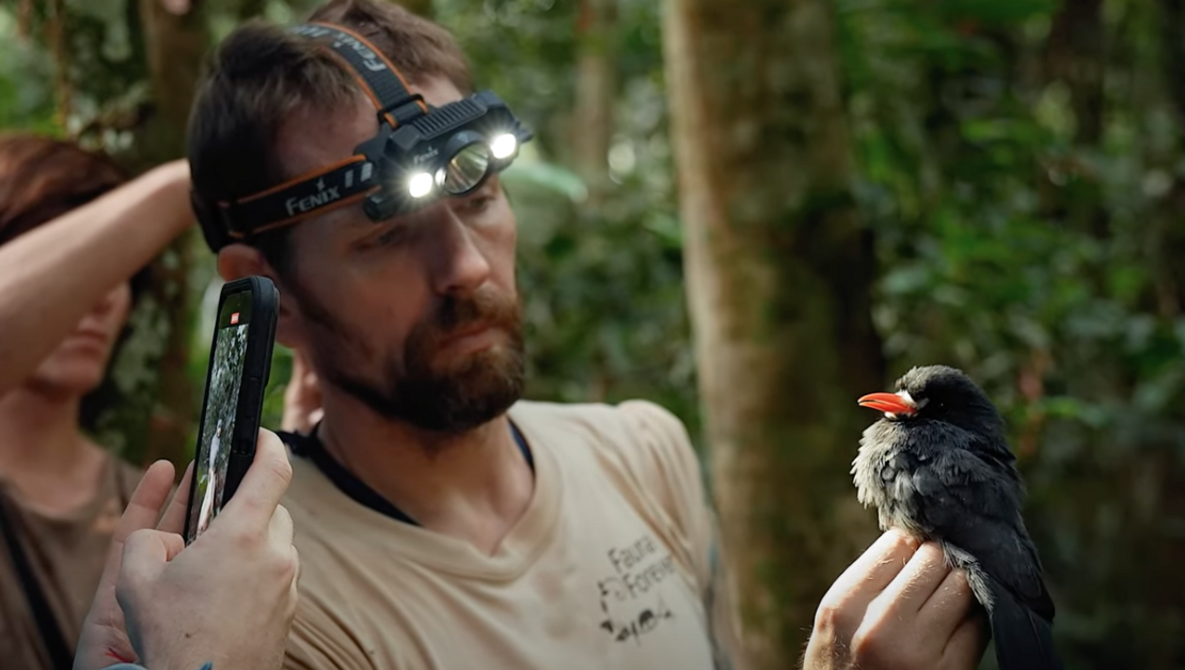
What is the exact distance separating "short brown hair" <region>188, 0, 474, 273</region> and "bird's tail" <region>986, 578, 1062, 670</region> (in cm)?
97

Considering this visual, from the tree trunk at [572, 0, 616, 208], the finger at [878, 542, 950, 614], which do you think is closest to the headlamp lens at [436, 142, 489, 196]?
the finger at [878, 542, 950, 614]

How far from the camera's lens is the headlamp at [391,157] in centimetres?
137

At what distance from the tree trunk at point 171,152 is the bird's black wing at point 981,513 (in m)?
1.80

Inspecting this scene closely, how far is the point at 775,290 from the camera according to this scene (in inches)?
89.7

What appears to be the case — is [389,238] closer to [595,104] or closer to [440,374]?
[440,374]

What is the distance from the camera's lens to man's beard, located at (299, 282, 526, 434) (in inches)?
57.3

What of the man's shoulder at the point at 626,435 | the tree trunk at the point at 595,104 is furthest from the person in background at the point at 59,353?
the tree trunk at the point at 595,104

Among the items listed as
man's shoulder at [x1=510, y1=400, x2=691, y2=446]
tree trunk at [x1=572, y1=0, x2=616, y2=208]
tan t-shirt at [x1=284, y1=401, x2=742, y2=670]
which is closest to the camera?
tan t-shirt at [x1=284, y1=401, x2=742, y2=670]

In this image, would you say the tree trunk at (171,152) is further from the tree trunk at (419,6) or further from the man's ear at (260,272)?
the man's ear at (260,272)

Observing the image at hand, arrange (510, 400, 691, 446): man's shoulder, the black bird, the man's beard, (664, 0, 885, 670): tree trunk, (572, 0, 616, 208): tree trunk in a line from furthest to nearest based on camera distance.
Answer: (572, 0, 616, 208): tree trunk < (664, 0, 885, 670): tree trunk < (510, 400, 691, 446): man's shoulder < the man's beard < the black bird

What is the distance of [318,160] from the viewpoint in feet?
4.70

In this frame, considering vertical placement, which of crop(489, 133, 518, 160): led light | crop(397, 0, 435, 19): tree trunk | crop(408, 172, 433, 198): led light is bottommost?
crop(408, 172, 433, 198): led light

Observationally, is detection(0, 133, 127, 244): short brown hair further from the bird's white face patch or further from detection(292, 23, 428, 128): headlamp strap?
the bird's white face patch

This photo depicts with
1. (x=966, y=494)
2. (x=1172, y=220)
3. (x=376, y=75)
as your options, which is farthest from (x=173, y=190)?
(x=1172, y=220)
